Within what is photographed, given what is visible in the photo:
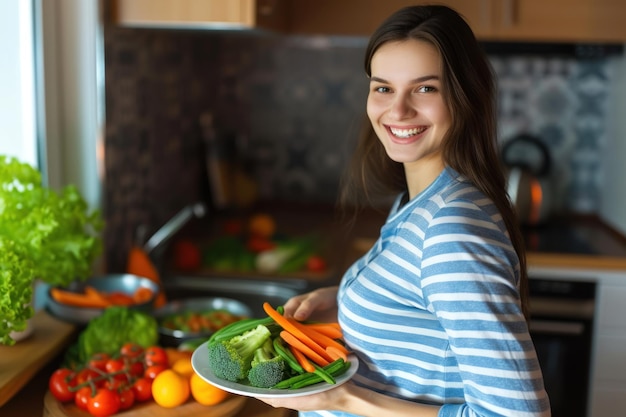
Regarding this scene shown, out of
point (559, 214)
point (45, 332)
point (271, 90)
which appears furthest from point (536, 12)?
point (45, 332)

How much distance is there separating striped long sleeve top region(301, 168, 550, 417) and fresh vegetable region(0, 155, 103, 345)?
2.02 ft

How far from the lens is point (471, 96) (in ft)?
4.27

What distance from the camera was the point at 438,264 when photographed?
1.18m

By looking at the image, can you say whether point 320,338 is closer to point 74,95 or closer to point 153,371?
point 153,371

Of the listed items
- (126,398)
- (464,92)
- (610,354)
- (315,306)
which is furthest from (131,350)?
(610,354)

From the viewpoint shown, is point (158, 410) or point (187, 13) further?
point (187, 13)

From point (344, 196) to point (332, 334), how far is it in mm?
377

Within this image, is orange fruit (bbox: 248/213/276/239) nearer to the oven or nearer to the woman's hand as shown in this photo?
the oven

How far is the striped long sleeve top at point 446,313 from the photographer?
3.74 feet

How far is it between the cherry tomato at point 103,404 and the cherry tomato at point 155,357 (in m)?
0.15

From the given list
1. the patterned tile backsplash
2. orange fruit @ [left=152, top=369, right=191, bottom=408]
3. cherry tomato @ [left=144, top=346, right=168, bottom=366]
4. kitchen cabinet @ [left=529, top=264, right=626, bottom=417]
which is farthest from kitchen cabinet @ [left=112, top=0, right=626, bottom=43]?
orange fruit @ [left=152, top=369, right=191, bottom=408]

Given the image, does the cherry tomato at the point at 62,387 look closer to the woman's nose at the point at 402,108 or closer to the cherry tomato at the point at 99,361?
the cherry tomato at the point at 99,361

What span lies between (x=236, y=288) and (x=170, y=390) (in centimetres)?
96

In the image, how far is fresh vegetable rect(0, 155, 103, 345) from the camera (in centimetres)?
155
